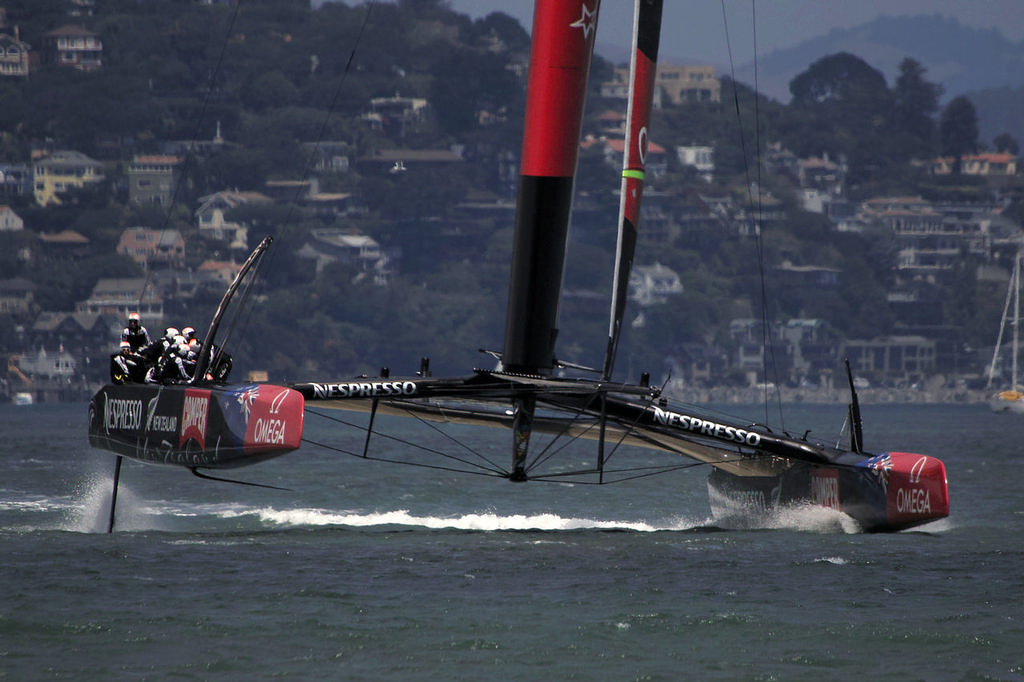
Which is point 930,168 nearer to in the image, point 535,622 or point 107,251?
point 107,251

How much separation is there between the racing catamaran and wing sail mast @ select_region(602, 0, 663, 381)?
0.02m

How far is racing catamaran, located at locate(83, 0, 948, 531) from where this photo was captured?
37.8ft

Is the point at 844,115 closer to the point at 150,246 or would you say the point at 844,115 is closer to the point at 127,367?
the point at 150,246

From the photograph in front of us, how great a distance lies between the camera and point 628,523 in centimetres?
1549

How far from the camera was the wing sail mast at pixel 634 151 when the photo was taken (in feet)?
41.2

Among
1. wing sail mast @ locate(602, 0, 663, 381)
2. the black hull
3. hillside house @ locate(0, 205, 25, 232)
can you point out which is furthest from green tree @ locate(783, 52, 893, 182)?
wing sail mast @ locate(602, 0, 663, 381)

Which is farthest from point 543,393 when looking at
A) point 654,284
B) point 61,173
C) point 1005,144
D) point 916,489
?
point 1005,144

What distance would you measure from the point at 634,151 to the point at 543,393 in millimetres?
2370

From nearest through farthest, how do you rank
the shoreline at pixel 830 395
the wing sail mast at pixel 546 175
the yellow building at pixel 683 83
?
the wing sail mast at pixel 546 175 < the shoreline at pixel 830 395 < the yellow building at pixel 683 83

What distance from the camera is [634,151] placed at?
42.6ft

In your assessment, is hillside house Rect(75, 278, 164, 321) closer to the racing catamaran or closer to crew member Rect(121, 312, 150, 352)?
crew member Rect(121, 312, 150, 352)

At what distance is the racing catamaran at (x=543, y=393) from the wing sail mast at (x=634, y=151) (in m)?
0.02

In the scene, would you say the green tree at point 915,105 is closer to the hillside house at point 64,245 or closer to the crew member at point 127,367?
the hillside house at point 64,245

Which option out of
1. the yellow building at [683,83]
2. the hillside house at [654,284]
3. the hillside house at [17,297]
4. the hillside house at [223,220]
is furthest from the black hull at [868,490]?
the yellow building at [683,83]
